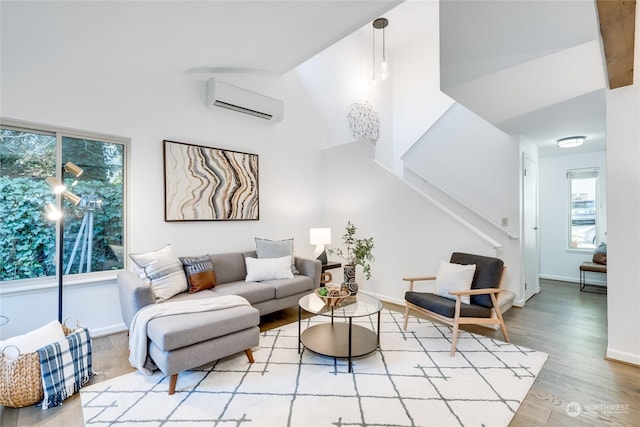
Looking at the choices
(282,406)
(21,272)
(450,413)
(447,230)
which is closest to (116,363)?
(21,272)

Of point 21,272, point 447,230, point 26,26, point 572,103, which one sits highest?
point 26,26

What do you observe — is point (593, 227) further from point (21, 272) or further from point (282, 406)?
point (21, 272)

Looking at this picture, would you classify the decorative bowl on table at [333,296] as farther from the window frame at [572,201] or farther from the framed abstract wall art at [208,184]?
the window frame at [572,201]

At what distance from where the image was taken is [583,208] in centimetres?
525

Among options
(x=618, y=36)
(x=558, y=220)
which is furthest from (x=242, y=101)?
(x=558, y=220)

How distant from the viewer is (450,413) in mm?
1831

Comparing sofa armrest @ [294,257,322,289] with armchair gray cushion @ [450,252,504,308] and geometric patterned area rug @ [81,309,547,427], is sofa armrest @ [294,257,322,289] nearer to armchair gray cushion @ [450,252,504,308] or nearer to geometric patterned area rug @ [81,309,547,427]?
geometric patterned area rug @ [81,309,547,427]

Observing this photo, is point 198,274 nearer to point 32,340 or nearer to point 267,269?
point 267,269

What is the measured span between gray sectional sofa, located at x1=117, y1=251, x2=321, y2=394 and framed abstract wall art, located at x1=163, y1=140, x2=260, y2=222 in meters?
0.97

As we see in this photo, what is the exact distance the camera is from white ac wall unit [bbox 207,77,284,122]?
3654 millimetres

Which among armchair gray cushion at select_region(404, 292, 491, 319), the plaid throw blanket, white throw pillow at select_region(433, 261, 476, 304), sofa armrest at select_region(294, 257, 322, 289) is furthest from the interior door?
the plaid throw blanket

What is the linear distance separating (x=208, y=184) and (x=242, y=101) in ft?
3.88

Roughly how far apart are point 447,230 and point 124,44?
395 centimetres

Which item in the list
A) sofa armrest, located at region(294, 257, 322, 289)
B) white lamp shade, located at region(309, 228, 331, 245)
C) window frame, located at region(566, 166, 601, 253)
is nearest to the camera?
sofa armrest, located at region(294, 257, 322, 289)
